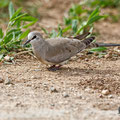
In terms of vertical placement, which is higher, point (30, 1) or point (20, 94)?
point (30, 1)

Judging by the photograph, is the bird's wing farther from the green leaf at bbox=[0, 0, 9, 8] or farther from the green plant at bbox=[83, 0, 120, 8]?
the green leaf at bbox=[0, 0, 9, 8]

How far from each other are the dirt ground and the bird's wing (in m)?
0.21

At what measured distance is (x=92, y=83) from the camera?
4.75 meters

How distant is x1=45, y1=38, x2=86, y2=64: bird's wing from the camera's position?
523 cm

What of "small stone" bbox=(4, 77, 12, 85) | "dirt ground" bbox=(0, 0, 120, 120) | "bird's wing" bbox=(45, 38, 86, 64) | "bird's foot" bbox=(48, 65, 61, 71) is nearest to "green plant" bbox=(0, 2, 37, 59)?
"dirt ground" bbox=(0, 0, 120, 120)

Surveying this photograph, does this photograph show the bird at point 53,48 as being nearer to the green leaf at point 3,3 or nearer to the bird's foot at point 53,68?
the bird's foot at point 53,68

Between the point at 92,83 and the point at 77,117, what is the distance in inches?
47.5

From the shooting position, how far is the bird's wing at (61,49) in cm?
523

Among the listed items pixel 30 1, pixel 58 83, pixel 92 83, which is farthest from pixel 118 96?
pixel 30 1

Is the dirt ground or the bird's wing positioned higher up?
the bird's wing

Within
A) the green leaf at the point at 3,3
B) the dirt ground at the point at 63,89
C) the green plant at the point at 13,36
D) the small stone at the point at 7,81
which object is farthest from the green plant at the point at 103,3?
the small stone at the point at 7,81

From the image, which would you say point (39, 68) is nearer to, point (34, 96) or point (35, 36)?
point (35, 36)

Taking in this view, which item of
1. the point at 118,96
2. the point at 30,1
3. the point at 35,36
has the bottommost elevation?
the point at 118,96

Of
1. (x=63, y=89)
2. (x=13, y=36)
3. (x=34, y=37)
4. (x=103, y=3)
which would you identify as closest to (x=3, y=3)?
(x=103, y=3)
